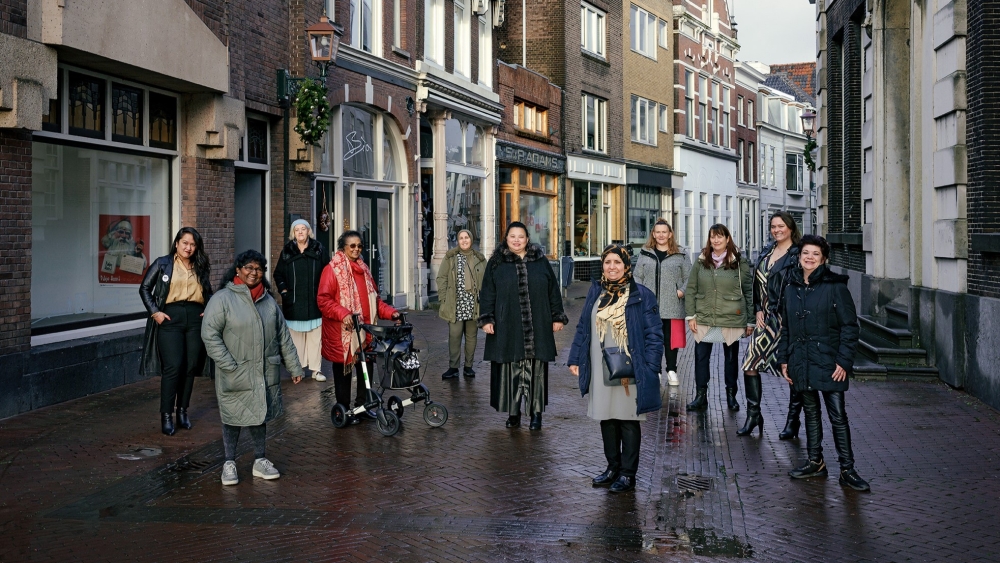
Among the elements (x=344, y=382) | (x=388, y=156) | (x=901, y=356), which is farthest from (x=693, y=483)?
(x=388, y=156)

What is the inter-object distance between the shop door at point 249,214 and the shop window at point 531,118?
14307 millimetres

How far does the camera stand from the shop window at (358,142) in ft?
64.3

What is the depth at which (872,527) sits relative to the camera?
20.8 ft

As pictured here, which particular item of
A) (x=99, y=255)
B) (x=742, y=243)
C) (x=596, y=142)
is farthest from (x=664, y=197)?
(x=99, y=255)

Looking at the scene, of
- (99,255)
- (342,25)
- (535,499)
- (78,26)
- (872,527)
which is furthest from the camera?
(342,25)

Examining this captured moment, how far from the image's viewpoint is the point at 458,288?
12797mm

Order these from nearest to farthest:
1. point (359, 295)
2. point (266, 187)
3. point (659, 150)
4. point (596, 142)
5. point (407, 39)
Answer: point (359, 295)
point (266, 187)
point (407, 39)
point (596, 142)
point (659, 150)

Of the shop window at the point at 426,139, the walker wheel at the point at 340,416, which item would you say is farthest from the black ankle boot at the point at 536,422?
the shop window at the point at 426,139

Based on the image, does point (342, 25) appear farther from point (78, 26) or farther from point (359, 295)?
point (359, 295)

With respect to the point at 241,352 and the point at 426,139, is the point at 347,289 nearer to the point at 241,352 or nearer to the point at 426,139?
the point at 241,352

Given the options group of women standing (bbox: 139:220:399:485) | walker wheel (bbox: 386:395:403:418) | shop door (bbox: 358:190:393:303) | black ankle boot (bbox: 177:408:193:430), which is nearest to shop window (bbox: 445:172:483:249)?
shop door (bbox: 358:190:393:303)

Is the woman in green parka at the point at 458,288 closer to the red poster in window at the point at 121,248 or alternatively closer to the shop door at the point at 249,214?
the red poster in window at the point at 121,248

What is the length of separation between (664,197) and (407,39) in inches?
Result: 909

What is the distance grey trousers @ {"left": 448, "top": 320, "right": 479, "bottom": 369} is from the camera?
1285 cm
